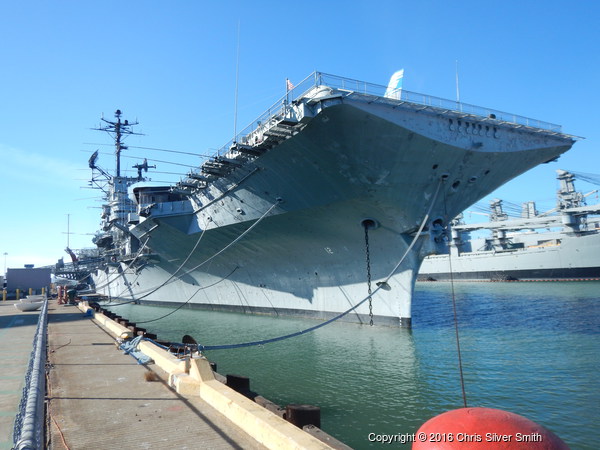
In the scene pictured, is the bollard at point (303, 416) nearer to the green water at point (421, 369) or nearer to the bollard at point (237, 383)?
the bollard at point (237, 383)

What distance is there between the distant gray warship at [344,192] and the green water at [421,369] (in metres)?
1.57

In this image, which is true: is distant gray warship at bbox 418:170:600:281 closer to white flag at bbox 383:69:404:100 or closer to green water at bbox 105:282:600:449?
green water at bbox 105:282:600:449

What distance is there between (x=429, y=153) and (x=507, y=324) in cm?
760

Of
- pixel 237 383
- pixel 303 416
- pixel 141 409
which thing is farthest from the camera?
pixel 237 383

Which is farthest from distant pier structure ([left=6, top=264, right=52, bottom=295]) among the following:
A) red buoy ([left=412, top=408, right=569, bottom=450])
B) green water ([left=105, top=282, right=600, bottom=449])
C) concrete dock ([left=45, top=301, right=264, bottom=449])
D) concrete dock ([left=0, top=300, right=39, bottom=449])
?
red buoy ([left=412, top=408, right=569, bottom=450])

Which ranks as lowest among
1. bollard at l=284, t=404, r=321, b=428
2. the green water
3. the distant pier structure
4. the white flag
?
the green water

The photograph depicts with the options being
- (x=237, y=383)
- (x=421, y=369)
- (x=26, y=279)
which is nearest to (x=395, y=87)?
(x=421, y=369)

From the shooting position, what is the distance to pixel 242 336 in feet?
Answer: 44.7

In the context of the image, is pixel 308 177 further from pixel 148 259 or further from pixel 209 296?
pixel 148 259

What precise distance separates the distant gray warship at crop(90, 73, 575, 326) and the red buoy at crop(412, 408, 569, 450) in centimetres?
657

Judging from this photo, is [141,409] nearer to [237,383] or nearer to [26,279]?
[237,383]

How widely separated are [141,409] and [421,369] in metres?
6.11

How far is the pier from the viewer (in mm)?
3639

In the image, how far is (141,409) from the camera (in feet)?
14.9
